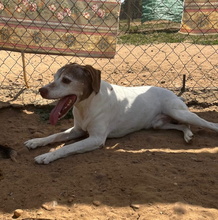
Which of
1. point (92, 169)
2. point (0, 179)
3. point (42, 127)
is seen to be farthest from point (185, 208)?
point (42, 127)

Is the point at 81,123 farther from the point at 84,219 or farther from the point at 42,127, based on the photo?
the point at 84,219

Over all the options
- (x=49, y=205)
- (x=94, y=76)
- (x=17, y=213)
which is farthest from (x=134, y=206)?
(x=94, y=76)

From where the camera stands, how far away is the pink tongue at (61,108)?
341 cm

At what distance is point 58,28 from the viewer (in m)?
5.13

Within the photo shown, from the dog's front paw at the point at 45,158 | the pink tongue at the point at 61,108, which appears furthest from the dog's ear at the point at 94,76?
the dog's front paw at the point at 45,158

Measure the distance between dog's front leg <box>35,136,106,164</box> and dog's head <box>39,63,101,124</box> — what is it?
29 centimetres

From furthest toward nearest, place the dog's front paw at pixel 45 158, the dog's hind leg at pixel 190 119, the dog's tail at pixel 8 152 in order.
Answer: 1. the dog's hind leg at pixel 190 119
2. the dog's tail at pixel 8 152
3. the dog's front paw at pixel 45 158

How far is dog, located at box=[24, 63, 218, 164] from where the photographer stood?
342 cm

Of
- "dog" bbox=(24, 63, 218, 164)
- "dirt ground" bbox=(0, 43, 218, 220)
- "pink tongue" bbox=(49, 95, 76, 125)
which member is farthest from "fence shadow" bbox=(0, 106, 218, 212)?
"pink tongue" bbox=(49, 95, 76, 125)

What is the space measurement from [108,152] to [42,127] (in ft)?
3.83

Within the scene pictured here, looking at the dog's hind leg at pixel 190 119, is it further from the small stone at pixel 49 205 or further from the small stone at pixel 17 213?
the small stone at pixel 17 213

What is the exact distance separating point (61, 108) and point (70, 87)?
0.22 meters

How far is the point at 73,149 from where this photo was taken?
3.45 m

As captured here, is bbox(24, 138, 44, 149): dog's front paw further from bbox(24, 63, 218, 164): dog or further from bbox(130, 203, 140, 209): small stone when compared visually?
bbox(130, 203, 140, 209): small stone
